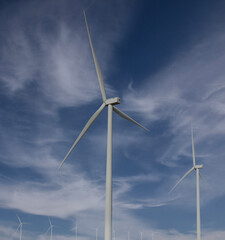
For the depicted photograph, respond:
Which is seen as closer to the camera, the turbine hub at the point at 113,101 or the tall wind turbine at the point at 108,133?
the tall wind turbine at the point at 108,133

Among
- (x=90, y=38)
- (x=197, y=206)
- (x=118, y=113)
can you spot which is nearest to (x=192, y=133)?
(x=197, y=206)

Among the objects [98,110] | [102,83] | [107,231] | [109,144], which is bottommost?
[107,231]

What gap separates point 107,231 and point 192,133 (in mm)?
55655

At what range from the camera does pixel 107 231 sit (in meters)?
41.8

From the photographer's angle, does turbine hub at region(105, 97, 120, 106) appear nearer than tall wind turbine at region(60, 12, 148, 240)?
No

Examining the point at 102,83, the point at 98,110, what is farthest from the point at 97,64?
the point at 98,110

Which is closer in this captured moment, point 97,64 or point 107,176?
point 107,176

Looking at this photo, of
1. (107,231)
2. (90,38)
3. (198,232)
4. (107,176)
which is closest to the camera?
(107,231)

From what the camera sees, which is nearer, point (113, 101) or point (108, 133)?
point (108, 133)

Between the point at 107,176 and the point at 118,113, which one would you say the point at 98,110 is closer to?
the point at 118,113

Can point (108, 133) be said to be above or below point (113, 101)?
below

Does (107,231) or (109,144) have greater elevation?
(109,144)

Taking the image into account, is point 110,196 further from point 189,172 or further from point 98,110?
point 189,172

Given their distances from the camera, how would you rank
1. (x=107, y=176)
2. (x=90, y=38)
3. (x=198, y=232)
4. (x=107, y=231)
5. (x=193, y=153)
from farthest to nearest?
(x=193, y=153) → (x=198, y=232) → (x=90, y=38) → (x=107, y=176) → (x=107, y=231)
